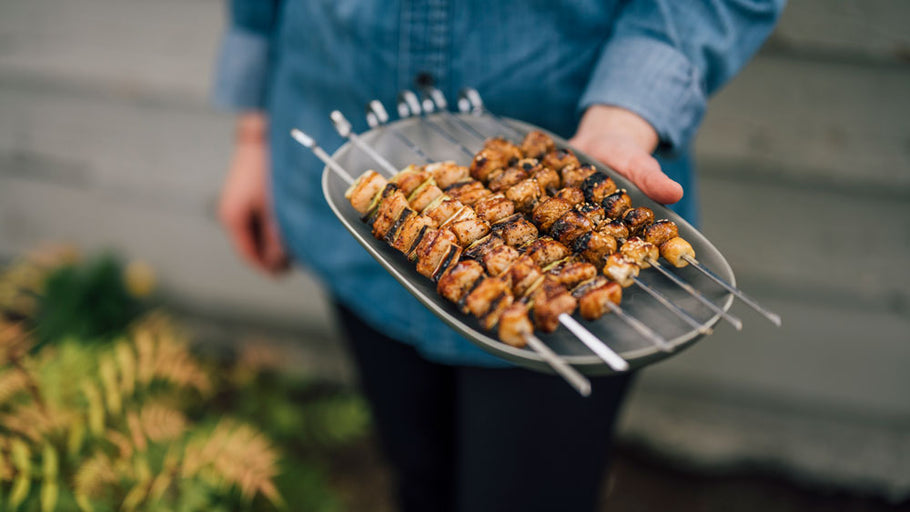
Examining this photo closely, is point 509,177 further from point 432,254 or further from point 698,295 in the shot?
point 698,295

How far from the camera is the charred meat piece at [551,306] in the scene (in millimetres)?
1217

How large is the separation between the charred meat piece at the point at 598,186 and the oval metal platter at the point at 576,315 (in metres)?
0.02

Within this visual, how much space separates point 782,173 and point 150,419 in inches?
121

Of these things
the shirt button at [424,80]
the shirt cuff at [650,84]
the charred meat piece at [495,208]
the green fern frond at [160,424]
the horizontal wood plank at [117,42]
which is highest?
the shirt cuff at [650,84]

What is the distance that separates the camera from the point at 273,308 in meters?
4.03

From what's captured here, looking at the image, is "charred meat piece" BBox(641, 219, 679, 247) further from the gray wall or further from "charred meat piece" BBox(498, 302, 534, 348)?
the gray wall

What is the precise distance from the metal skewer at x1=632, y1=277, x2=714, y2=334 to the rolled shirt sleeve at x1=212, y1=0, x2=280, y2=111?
1742mm

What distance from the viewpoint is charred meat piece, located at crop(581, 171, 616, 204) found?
137cm

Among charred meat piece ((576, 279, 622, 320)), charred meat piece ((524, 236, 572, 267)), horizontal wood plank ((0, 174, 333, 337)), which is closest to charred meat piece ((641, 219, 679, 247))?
charred meat piece ((576, 279, 622, 320))

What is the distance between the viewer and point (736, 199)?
2.84 metres

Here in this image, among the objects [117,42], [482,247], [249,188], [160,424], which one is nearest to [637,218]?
[482,247]

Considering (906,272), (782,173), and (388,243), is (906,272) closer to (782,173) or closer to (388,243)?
(782,173)

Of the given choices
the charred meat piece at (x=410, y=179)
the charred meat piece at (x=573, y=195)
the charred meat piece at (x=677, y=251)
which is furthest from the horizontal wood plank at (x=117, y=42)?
the charred meat piece at (x=677, y=251)

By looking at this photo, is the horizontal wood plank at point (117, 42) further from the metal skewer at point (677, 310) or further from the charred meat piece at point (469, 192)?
the metal skewer at point (677, 310)
